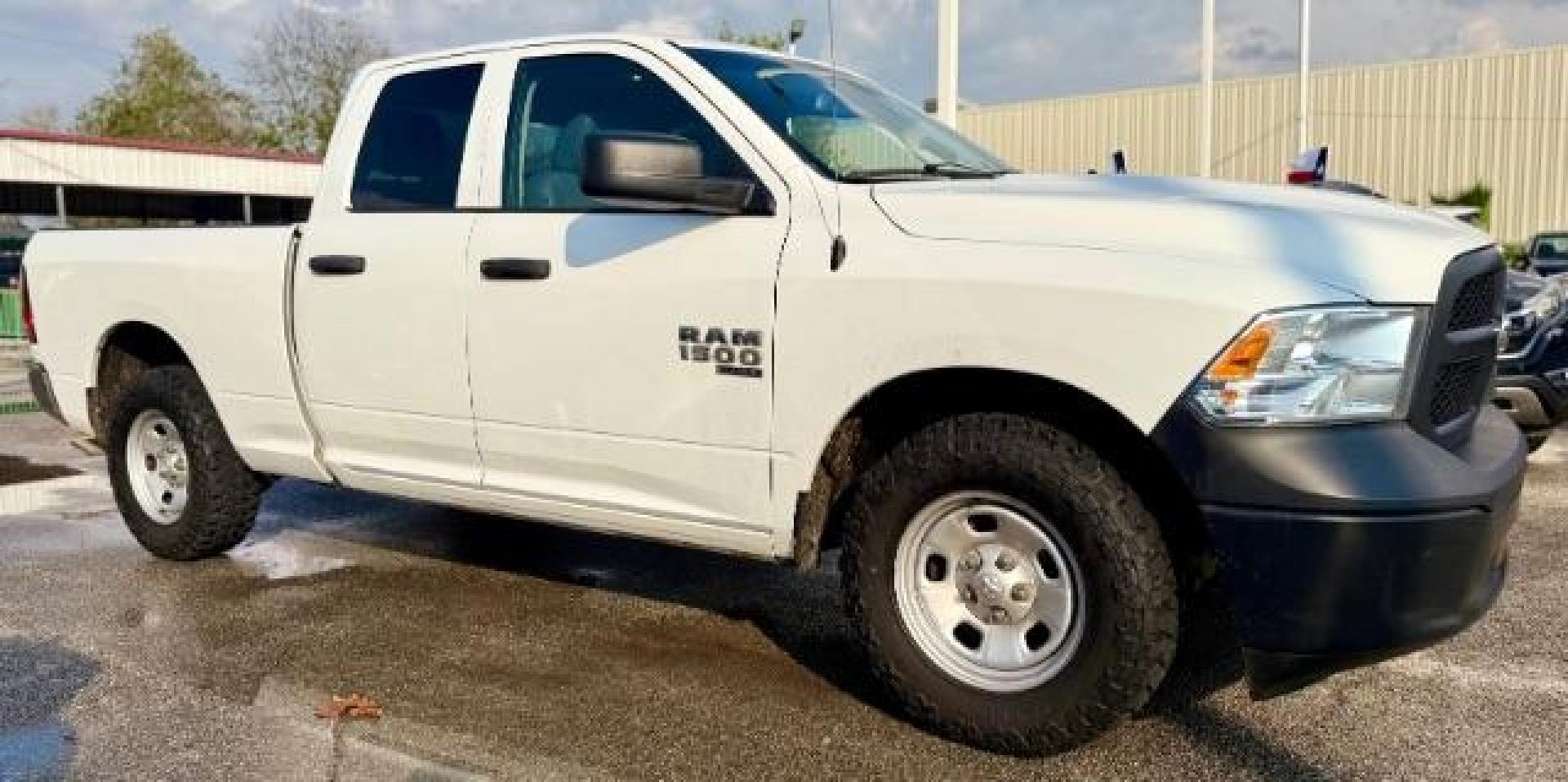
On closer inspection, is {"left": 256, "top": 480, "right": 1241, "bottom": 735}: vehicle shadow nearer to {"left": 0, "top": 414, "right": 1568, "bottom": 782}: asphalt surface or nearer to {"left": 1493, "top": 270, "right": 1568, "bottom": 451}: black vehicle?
{"left": 0, "top": 414, "right": 1568, "bottom": 782}: asphalt surface

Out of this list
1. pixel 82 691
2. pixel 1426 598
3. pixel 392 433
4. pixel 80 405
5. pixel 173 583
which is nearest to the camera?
pixel 1426 598

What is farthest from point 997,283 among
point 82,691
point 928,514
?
point 82,691

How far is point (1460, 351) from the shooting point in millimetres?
3068

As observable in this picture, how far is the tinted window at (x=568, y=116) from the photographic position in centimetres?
400

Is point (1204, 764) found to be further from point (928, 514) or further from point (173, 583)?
point (173, 583)

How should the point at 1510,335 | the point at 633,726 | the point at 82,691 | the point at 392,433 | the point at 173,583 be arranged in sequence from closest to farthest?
the point at 633,726, the point at 82,691, the point at 392,433, the point at 173,583, the point at 1510,335

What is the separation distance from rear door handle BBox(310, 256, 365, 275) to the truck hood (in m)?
1.99

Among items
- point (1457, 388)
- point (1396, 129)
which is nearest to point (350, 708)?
point (1457, 388)

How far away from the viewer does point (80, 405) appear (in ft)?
18.6

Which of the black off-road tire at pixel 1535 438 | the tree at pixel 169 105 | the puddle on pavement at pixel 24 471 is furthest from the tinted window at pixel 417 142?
the tree at pixel 169 105

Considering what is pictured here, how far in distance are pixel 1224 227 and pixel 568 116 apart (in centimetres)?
219

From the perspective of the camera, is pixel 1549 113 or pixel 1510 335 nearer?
pixel 1510 335

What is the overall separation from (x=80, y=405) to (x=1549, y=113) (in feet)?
124

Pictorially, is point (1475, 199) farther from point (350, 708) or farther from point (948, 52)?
point (350, 708)
